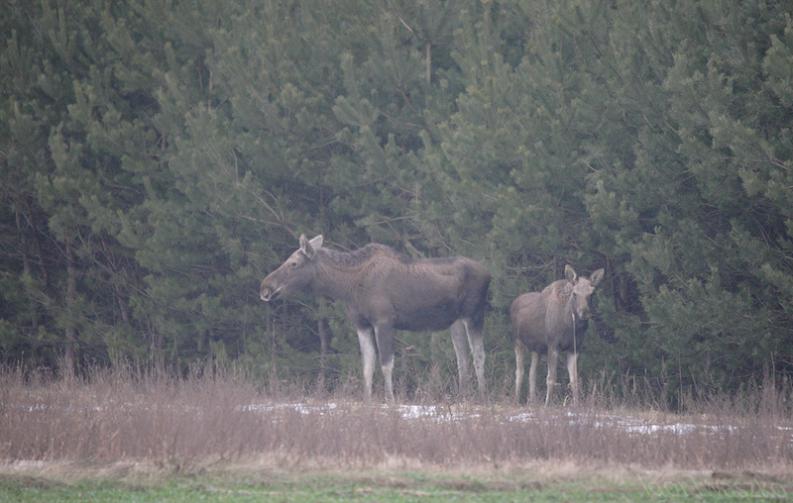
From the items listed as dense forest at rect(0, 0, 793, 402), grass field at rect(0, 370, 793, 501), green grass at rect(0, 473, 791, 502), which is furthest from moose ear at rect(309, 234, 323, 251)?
green grass at rect(0, 473, 791, 502)

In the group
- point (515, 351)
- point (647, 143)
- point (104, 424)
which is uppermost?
point (647, 143)

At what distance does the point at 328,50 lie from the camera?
23078 mm

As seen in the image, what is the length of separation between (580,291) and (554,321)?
0.75m

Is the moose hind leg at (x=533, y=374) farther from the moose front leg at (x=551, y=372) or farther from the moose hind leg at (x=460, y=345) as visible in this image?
the moose hind leg at (x=460, y=345)

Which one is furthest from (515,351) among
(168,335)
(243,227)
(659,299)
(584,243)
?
(168,335)

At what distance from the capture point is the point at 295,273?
814 inches

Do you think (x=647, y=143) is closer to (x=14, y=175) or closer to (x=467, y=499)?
(x=467, y=499)

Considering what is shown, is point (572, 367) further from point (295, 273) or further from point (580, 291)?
point (295, 273)

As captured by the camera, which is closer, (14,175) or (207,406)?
(207,406)

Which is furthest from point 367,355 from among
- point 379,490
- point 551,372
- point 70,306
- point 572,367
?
point 70,306

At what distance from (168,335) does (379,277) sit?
23.0 ft

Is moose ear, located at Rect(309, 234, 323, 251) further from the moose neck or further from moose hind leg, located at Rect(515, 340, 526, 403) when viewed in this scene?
moose hind leg, located at Rect(515, 340, 526, 403)

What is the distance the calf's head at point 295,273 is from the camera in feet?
67.5

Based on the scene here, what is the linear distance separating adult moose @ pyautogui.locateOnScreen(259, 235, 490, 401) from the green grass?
27.1 ft
